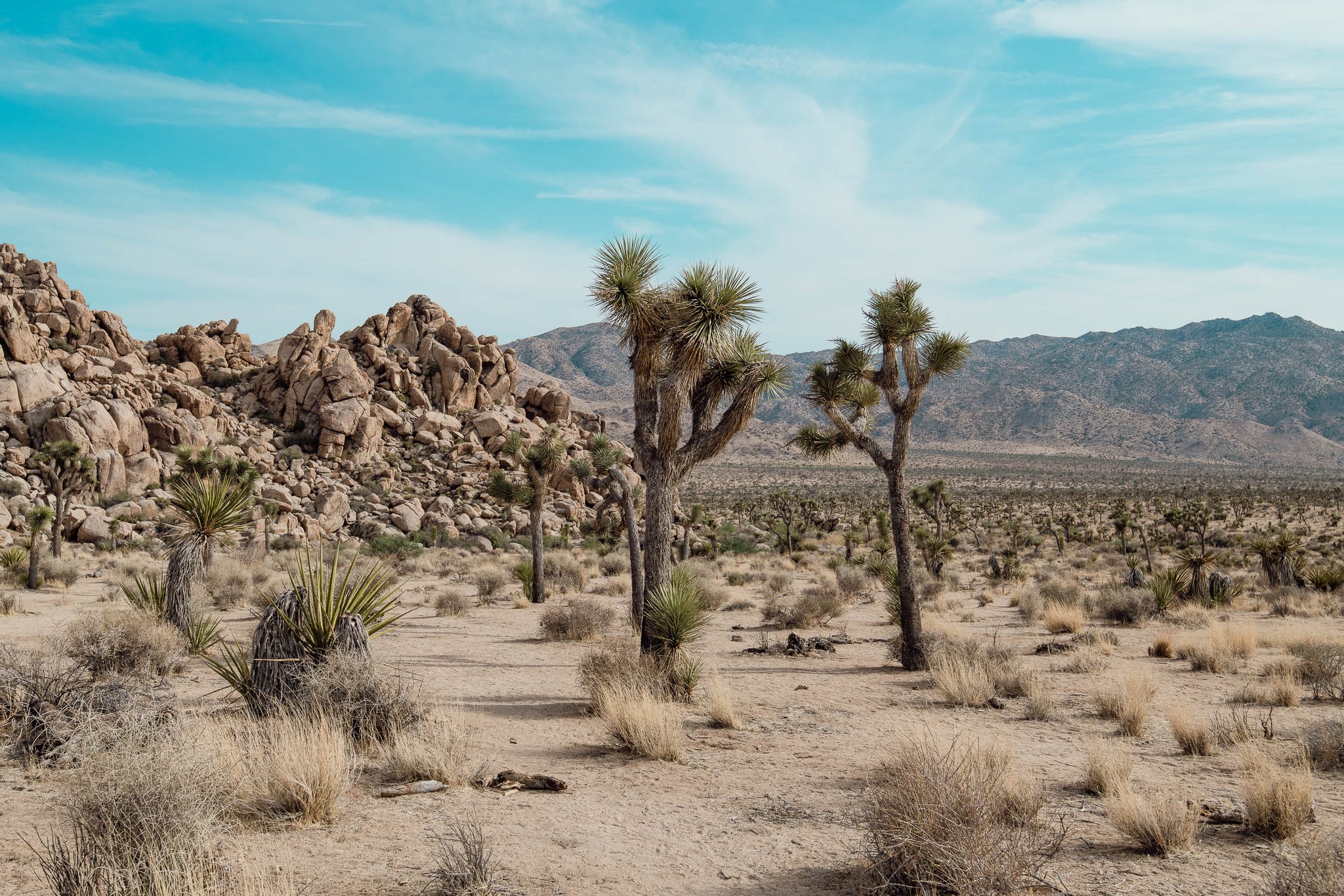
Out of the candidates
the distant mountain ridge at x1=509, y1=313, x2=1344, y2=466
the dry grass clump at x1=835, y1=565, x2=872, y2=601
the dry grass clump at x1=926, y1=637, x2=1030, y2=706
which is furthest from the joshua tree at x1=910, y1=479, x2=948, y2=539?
the distant mountain ridge at x1=509, y1=313, x2=1344, y2=466

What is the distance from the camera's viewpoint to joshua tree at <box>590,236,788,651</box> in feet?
39.8

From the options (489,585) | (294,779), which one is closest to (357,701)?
(294,779)

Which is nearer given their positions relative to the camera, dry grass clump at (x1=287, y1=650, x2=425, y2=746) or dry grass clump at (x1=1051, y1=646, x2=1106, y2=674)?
dry grass clump at (x1=287, y1=650, x2=425, y2=746)

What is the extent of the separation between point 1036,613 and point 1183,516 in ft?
87.4

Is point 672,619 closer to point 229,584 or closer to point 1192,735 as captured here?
point 1192,735

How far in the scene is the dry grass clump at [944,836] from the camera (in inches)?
177

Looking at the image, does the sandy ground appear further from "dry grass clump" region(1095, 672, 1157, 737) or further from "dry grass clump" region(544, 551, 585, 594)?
"dry grass clump" region(544, 551, 585, 594)

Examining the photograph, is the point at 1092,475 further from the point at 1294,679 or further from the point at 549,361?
the point at 549,361

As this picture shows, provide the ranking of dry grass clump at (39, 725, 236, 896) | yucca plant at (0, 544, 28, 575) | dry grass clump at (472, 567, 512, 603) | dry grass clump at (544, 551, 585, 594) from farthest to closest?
dry grass clump at (544, 551, 585, 594) → yucca plant at (0, 544, 28, 575) → dry grass clump at (472, 567, 512, 603) → dry grass clump at (39, 725, 236, 896)

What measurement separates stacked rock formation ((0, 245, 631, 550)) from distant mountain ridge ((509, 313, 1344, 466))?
5337 cm

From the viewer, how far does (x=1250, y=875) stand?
5.23 metres

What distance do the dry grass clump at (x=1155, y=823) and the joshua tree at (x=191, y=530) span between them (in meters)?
13.5

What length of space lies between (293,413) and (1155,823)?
2101 inches

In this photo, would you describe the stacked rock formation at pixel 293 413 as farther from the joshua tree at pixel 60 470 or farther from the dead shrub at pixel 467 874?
the dead shrub at pixel 467 874
